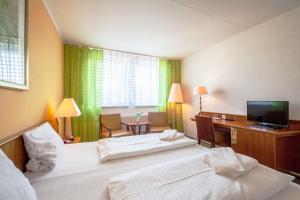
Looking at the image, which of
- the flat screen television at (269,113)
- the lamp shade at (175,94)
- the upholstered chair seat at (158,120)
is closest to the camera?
the flat screen television at (269,113)

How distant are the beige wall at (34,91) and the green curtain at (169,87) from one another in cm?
283

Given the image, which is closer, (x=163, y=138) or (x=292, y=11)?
(x=163, y=138)

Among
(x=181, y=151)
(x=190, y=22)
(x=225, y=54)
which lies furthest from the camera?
(x=225, y=54)

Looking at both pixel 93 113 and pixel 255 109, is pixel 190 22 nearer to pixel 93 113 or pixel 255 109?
pixel 255 109

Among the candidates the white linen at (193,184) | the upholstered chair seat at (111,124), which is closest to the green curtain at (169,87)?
the upholstered chair seat at (111,124)

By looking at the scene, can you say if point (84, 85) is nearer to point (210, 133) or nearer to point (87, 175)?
point (87, 175)

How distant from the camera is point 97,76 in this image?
151 inches

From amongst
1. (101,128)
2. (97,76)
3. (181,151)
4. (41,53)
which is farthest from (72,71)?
(181,151)

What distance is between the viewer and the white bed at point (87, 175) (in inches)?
40.9

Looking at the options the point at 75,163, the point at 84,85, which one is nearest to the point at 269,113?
the point at 75,163

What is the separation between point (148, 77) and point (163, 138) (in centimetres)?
263

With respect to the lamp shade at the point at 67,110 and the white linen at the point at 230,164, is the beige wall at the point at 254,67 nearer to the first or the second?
the white linen at the point at 230,164

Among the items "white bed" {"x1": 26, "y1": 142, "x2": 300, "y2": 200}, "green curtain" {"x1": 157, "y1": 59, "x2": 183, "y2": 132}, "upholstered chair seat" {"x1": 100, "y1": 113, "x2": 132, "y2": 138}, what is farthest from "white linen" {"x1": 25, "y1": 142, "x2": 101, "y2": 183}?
A: "green curtain" {"x1": 157, "y1": 59, "x2": 183, "y2": 132}

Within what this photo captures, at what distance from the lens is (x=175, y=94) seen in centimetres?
440
